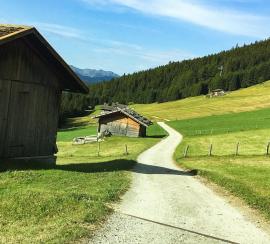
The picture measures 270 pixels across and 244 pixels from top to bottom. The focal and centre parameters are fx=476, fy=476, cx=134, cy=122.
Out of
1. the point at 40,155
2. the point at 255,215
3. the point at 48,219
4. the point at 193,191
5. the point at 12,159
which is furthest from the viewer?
the point at 40,155

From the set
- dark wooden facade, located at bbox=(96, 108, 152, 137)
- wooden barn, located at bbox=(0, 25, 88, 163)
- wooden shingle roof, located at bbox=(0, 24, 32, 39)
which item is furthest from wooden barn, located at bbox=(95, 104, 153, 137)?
wooden shingle roof, located at bbox=(0, 24, 32, 39)

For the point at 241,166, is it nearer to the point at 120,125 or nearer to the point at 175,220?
the point at 175,220

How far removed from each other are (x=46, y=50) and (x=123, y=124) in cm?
5933

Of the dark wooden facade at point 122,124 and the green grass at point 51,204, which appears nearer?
the green grass at point 51,204

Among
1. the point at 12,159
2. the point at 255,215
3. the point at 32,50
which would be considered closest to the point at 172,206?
the point at 255,215

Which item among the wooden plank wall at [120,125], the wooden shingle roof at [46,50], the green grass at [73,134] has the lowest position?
the green grass at [73,134]

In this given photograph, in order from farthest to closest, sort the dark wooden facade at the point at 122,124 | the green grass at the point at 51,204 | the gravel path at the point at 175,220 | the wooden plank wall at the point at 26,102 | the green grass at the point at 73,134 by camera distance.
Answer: the green grass at the point at 73,134
the dark wooden facade at the point at 122,124
the wooden plank wall at the point at 26,102
the gravel path at the point at 175,220
the green grass at the point at 51,204

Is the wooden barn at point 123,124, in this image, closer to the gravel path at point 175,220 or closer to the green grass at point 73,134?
the green grass at point 73,134

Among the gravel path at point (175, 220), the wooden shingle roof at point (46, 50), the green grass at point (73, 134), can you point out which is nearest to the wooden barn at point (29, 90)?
the wooden shingle roof at point (46, 50)

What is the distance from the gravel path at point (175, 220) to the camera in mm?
10945

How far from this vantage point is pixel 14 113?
69.6 feet

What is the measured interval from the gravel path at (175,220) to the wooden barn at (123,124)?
59.5 m

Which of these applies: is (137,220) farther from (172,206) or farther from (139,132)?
(139,132)

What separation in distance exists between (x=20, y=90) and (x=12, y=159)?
3096mm
